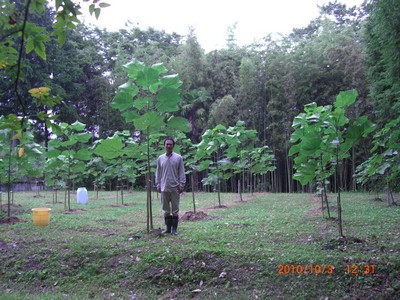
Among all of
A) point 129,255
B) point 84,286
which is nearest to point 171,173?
point 129,255

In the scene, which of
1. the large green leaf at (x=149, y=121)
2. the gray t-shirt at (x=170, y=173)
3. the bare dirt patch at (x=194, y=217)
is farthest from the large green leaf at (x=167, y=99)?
the bare dirt patch at (x=194, y=217)

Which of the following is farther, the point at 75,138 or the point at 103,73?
the point at 103,73

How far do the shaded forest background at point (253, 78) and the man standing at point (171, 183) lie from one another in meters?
5.98

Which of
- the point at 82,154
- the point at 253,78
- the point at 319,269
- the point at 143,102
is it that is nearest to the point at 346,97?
the point at 319,269

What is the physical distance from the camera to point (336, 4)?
Answer: 71.9 feet

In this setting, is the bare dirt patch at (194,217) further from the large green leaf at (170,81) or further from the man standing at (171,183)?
the large green leaf at (170,81)

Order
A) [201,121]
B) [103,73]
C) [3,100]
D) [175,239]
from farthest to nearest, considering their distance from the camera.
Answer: [103,73] < [3,100] < [201,121] < [175,239]

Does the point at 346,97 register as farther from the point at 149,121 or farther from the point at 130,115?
the point at 130,115

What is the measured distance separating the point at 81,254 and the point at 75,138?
371 centimetres

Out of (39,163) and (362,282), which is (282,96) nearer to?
(39,163)
